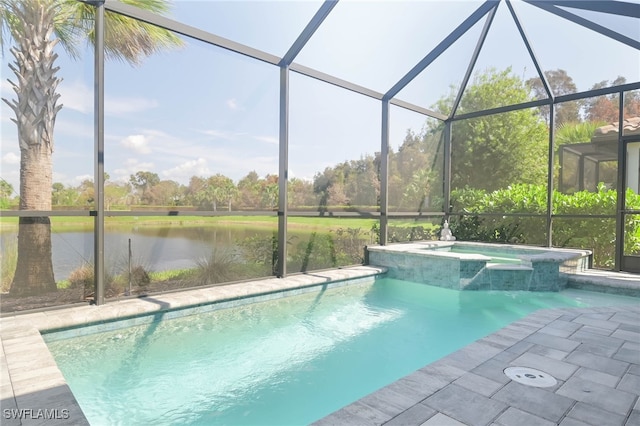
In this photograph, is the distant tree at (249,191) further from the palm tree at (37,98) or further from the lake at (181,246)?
the palm tree at (37,98)

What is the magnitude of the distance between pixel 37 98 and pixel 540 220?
32.1ft

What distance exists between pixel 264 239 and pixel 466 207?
606 centimetres

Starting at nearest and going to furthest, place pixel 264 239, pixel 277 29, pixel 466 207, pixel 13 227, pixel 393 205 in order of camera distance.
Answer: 1. pixel 13 227
2. pixel 277 29
3. pixel 264 239
4. pixel 393 205
5. pixel 466 207

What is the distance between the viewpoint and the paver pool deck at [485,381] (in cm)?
211

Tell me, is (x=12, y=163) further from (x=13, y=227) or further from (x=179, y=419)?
(x=179, y=419)

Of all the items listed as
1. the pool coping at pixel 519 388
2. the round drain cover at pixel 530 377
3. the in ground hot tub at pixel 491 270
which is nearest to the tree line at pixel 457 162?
the in ground hot tub at pixel 491 270

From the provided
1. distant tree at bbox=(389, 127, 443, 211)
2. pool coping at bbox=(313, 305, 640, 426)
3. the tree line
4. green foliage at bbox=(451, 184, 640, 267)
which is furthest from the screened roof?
pool coping at bbox=(313, 305, 640, 426)

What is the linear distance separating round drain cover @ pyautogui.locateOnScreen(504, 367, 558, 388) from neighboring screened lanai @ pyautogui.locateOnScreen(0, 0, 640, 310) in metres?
4.02

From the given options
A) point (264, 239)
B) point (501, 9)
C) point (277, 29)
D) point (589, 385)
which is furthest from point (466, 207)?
point (589, 385)

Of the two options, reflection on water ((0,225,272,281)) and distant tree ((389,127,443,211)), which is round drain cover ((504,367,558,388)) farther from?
distant tree ((389,127,443,211))

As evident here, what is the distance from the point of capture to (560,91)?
1101 centimetres

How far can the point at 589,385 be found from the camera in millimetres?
2555

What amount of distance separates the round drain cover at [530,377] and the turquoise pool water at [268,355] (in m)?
0.91

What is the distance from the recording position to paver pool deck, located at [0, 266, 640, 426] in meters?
2.11
